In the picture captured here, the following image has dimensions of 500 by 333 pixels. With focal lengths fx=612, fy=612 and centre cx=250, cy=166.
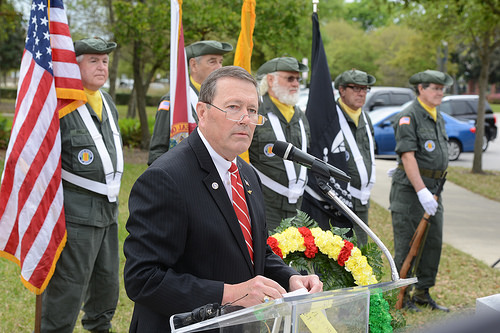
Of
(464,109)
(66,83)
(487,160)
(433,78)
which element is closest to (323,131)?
(433,78)

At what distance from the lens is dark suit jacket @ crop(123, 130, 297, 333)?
2160mm

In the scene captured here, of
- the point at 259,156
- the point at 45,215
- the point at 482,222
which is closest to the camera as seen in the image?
the point at 45,215

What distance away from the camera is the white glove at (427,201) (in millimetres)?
5910

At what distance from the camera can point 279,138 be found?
205 inches

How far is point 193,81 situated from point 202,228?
3.41 metres

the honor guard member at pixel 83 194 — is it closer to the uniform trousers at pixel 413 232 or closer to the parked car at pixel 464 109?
the uniform trousers at pixel 413 232

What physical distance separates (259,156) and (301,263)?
2.23 metres

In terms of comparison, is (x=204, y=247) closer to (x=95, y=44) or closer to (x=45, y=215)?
(x=45, y=215)

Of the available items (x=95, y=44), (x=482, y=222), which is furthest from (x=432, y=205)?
(x=482, y=222)

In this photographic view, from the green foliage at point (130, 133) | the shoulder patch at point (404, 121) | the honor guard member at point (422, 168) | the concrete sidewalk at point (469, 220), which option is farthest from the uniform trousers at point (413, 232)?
the green foliage at point (130, 133)

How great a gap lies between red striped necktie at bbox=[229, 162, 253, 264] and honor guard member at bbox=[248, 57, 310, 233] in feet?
8.67

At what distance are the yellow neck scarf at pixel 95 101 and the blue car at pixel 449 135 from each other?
44.3 feet

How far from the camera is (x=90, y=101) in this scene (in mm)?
4574

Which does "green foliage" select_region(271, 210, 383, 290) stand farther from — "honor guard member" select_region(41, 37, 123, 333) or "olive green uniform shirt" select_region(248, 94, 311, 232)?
"olive green uniform shirt" select_region(248, 94, 311, 232)
